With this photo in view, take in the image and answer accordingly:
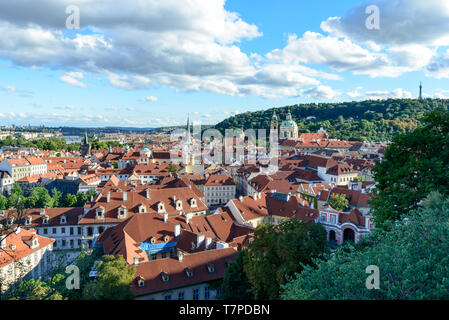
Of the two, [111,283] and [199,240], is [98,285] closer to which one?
[111,283]

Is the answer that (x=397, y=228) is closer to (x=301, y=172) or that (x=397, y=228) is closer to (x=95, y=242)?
(x=95, y=242)

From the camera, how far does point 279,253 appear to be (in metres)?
16.6

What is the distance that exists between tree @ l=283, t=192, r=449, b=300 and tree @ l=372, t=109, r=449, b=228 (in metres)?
4.21

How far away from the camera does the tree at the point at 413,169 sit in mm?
16516

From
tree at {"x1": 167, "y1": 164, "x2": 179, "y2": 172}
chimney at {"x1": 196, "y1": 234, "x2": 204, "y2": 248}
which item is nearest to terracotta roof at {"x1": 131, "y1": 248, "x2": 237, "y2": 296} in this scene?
chimney at {"x1": 196, "y1": 234, "x2": 204, "y2": 248}

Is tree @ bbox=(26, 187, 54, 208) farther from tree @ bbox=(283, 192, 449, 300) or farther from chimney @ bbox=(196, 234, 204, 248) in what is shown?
tree @ bbox=(283, 192, 449, 300)

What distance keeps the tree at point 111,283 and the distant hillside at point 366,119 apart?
125451mm

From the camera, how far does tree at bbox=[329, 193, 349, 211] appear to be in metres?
38.8

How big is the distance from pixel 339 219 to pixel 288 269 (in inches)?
787

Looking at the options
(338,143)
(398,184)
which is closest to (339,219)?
(398,184)

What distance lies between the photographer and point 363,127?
14388 centimetres

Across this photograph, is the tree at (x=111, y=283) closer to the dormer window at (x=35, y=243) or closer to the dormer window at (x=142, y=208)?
the dormer window at (x=35, y=243)

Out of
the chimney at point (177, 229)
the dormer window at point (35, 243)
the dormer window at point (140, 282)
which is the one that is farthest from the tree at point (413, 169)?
the dormer window at point (35, 243)
